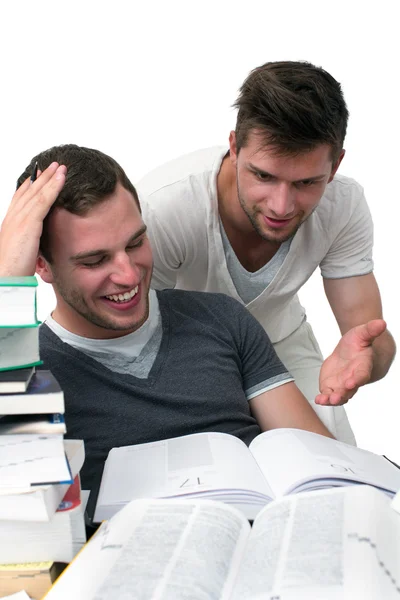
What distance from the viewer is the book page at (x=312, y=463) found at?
4.03 ft

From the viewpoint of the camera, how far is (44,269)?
1663 mm

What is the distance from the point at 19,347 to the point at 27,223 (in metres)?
0.47

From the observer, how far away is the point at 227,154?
2.21 meters

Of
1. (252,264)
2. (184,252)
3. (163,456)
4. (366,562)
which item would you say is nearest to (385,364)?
(252,264)

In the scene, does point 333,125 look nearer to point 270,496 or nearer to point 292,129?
point 292,129

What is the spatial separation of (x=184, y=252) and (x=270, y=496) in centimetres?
105

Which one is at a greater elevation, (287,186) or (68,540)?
(287,186)

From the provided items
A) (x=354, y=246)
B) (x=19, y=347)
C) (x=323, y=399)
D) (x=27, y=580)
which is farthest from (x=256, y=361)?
(x=27, y=580)

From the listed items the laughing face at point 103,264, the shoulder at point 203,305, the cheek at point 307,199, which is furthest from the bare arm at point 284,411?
the cheek at point 307,199

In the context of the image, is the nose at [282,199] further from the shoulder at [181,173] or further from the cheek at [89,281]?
the cheek at [89,281]

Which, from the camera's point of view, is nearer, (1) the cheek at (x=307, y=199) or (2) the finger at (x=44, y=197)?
(2) the finger at (x=44, y=197)

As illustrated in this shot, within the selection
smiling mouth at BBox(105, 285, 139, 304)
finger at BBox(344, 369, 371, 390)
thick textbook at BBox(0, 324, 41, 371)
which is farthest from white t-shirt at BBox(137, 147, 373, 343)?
thick textbook at BBox(0, 324, 41, 371)

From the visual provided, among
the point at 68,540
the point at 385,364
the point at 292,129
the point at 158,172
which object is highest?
the point at 292,129

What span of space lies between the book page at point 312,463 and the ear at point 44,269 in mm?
578
